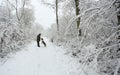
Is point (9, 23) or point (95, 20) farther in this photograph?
point (9, 23)

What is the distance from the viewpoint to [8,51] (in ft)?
33.2

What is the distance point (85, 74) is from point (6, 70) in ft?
12.1

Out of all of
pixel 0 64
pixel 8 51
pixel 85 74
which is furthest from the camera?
pixel 8 51

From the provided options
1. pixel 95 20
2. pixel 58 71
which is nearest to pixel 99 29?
pixel 95 20

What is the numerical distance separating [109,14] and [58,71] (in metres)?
3.36

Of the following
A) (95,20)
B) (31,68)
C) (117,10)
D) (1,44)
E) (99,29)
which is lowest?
(31,68)

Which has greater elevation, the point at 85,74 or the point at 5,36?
the point at 5,36

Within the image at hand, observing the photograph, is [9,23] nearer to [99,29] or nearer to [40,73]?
[40,73]

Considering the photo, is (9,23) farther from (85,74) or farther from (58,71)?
(85,74)

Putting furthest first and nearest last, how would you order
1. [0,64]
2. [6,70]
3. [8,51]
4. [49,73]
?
[8,51], [0,64], [6,70], [49,73]

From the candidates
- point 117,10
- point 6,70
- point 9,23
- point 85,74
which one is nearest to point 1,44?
point 9,23

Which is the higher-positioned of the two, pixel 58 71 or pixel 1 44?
pixel 1 44

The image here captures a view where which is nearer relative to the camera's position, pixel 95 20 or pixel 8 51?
pixel 95 20

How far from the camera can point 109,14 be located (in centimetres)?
400
